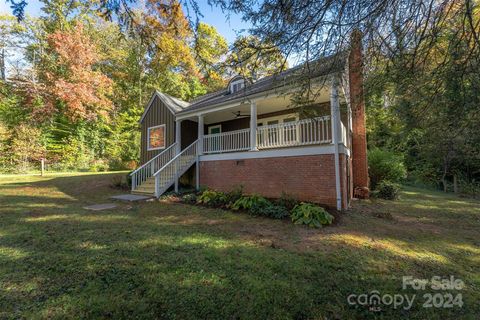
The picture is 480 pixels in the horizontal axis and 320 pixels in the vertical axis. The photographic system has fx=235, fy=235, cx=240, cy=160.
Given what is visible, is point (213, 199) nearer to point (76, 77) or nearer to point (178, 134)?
point (178, 134)

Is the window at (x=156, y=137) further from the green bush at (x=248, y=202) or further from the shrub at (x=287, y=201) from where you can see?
the shrub at (x=287, y=201)

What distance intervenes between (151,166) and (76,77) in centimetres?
1447

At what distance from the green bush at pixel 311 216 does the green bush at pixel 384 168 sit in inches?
240

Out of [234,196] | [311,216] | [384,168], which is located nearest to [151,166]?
[234,196]

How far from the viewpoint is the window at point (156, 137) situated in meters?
12.2

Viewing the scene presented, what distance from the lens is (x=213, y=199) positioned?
26.4 feet

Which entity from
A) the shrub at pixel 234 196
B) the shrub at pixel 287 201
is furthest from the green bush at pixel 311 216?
the shrub at pixel 234 196

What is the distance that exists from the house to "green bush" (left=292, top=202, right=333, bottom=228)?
2.76 ft

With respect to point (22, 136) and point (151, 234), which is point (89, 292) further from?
point (22, 136)

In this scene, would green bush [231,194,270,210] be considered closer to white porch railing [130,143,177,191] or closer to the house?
the house

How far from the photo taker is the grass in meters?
2.48

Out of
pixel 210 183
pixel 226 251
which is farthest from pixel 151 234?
pixel 210 183

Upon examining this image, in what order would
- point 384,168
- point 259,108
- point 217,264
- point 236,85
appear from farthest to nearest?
point 236,85 < point 384,168 < point 259,108 < point 217,264

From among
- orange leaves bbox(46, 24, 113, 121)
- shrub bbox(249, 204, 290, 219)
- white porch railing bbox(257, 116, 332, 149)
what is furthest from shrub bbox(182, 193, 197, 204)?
orange leaves bbox(46, 24, 113, 121)
